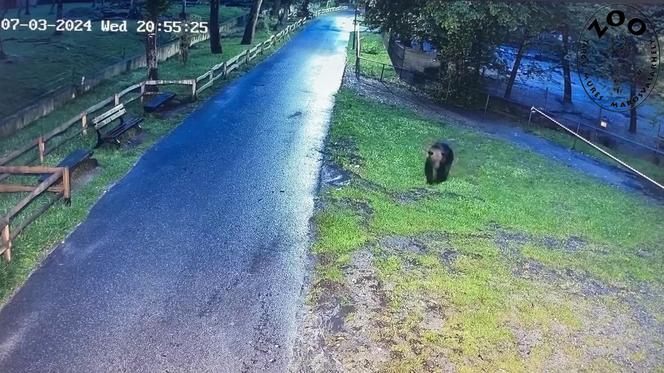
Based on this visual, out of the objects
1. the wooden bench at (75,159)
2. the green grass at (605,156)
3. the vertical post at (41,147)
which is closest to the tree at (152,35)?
the wooden bench at (75,159)

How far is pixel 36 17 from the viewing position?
30109 millimetres

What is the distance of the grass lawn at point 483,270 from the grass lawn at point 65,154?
4831mm

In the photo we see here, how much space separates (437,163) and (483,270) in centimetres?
503

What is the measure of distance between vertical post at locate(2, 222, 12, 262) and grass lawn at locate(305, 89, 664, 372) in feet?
16.4

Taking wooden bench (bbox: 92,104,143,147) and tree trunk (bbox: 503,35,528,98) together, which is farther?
tree trunk (bbox: 503,35,528,98)

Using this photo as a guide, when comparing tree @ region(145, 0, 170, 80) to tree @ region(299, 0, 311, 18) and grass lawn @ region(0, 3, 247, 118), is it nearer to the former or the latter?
grass lawn @ region(0, 3, 247, 118)

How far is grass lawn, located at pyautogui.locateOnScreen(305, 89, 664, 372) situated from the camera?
7.79 metres

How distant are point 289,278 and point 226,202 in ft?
11.7

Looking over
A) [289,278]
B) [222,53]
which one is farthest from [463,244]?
[222,53]

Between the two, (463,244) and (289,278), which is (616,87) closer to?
(463,244)

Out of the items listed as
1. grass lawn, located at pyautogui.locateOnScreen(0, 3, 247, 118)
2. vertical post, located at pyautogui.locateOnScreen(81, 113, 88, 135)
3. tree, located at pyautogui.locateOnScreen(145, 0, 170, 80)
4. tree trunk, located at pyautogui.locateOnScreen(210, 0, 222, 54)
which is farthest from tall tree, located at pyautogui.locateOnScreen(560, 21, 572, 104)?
grass lawn, located at pyautogui.locateOnScreen(0, 3, 247, 118)

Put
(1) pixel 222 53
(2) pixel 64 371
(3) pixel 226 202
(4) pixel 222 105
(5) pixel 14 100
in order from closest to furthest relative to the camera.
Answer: (2) pixel 64 371, (3) pixel 226 202, (5) pixel 14 100, (4) pixel 222 105, (1) pixel 222 53

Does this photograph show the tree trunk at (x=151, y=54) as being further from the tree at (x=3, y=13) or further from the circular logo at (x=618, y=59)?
the circular logo at (x=618, y=59)

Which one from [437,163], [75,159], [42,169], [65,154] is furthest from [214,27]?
[42,169]
